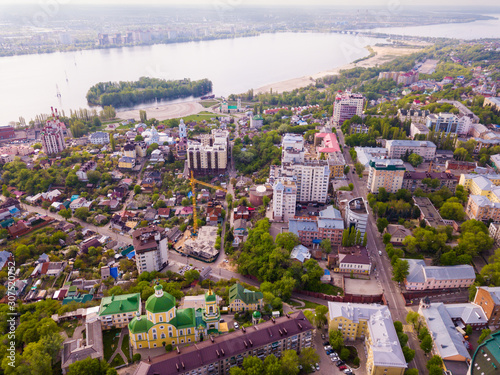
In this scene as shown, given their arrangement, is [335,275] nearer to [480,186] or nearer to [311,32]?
[480,186]

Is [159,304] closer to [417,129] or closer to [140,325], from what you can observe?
[140,325]

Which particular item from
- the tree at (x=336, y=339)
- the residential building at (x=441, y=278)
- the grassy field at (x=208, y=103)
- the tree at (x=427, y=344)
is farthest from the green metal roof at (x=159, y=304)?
the grassy field at (x=208, y=103)

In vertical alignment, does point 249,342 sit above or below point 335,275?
above

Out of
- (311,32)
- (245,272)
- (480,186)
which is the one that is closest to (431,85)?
(480,186)

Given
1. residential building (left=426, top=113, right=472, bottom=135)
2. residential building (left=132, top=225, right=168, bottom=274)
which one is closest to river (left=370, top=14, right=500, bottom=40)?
residential building (left=426, top=113, right=472, bottom=135)

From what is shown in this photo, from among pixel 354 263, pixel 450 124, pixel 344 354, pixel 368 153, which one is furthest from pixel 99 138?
pixel 450 124

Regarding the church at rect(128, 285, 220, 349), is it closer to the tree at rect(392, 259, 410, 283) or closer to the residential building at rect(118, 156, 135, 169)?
the tree at rect(392, 259, 410, 283)

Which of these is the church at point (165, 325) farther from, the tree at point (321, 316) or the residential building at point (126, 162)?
the residential building at point (126, 162)
